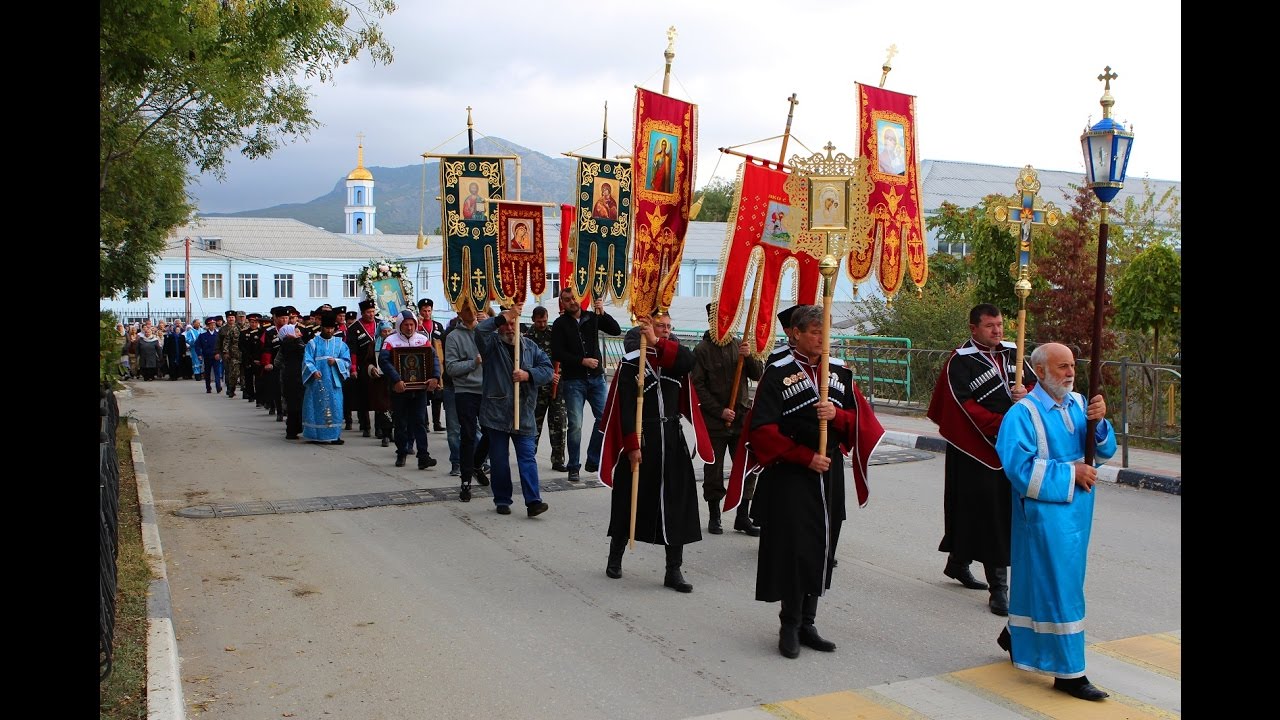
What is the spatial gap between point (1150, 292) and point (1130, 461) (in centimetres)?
303

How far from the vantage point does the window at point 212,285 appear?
6994 centimetres

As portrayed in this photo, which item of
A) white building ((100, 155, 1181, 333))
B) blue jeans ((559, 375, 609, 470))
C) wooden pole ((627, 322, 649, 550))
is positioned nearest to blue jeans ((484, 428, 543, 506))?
blue jeans ((559, 375, 609, 470))

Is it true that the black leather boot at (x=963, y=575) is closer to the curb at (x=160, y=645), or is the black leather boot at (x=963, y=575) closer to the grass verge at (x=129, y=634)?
the curb at (x=160, y=645)

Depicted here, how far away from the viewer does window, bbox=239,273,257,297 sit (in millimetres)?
71000

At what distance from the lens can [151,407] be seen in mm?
23875

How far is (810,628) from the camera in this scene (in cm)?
632

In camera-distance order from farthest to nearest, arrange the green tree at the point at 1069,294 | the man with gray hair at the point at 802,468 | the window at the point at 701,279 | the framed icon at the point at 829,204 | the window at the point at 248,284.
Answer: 1. the window at the point at 248,284
2. the window at the point at 701,279
3. the green tree at the point at 1069,294
4. the framed icon at the point at 829,204
5. the man with gray hair at the point at 802,468

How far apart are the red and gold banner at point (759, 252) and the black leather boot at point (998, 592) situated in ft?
8.88

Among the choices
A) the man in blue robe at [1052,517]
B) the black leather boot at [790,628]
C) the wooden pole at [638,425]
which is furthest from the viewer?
the wooden pole at [638,425]

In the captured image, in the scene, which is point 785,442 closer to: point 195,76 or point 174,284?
point 195,76

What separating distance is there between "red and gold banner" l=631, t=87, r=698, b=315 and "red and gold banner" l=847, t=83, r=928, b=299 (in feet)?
5.00

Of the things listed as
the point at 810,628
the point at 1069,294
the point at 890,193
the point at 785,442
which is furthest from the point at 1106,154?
the point at 1069,294

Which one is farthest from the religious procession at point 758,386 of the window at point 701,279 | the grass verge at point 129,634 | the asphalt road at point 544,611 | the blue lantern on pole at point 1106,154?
the window at point 701,279

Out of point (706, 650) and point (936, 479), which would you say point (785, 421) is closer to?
point (706, 650)
